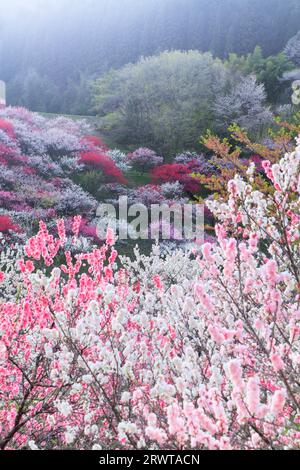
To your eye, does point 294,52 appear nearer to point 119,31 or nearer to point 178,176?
point 178,176

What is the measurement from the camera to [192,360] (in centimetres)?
250

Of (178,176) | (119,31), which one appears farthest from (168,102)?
(119,31)

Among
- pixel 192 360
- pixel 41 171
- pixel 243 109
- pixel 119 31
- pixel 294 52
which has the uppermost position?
pixel 119 31

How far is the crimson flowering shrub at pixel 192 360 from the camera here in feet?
5.84

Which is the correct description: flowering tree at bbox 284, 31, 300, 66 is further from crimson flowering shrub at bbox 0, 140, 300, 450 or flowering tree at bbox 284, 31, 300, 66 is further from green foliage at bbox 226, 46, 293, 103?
crimson flowering shrub at bbox 0, 140, 300, 450

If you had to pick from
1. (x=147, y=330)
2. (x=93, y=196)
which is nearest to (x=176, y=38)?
(x=93, y=196)

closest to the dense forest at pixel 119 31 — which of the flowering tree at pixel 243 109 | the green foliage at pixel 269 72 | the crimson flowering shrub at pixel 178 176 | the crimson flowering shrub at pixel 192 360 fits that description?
the green foliage at pixel 269 72

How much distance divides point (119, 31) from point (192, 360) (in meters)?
45.5

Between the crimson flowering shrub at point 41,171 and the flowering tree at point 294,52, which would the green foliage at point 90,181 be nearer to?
the crimson flowering shrub at point 41,171

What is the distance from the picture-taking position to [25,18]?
146 ft

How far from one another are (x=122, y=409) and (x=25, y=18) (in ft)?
163

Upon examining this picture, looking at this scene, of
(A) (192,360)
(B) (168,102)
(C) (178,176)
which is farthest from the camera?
(B) (168,102)

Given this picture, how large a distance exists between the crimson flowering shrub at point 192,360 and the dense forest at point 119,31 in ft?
121

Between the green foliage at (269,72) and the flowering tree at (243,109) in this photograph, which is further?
the green foliage at (269,72)
